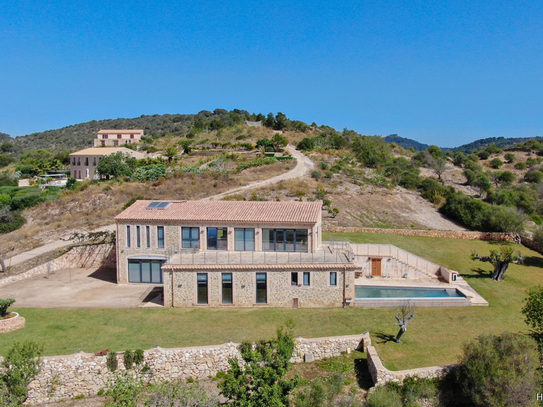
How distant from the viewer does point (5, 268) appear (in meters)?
31.1

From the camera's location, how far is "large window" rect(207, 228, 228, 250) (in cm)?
2786

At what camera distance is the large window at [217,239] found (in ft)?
91.4

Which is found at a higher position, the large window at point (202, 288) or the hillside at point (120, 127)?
the hillside at point (120, 127)

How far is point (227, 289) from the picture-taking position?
80.8ft

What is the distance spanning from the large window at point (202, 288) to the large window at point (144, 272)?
5.24 metres

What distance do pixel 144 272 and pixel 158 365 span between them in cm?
1087

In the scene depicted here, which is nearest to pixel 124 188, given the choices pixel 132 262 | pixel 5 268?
pixel 5 268

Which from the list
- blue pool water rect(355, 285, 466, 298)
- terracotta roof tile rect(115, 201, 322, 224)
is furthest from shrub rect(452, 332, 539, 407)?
terracotta roof tile rect(115, 201, 322, 224)

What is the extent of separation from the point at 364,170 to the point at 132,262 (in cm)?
4732

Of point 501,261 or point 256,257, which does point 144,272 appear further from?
point 501,261

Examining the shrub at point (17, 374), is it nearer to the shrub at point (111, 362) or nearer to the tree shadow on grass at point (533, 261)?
the shrub at point (111, 362)

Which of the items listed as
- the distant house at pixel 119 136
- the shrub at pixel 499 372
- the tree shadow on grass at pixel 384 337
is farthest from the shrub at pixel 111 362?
the distant house at pixel 119 136

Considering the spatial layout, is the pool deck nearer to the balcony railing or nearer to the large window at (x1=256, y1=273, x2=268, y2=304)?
the balcony railing

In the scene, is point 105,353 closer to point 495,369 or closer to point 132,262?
point 132,262
